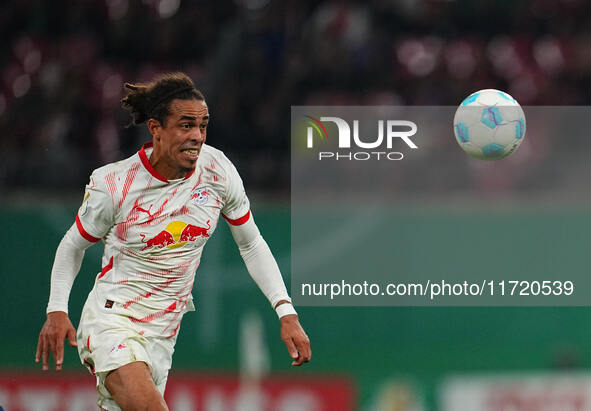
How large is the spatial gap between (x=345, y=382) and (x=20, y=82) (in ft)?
13.4

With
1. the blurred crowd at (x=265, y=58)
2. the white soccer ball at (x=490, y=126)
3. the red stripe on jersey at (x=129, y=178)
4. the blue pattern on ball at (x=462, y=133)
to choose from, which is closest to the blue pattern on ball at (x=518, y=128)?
the white soccer ball at (x=490, y=126)

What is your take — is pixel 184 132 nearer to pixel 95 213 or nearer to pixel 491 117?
pixel 95 213

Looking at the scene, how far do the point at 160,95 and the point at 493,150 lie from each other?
2.75m

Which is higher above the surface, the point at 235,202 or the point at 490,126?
the point at 490,126

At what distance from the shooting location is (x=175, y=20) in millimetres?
9625

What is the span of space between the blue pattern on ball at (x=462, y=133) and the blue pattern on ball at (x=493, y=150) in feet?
0.45

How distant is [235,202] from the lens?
459 cm

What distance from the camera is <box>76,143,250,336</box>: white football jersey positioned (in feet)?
14.3

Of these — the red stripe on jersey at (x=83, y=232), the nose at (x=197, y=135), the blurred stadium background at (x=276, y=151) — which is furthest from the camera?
the blurred stadium background at (x=276, y=151)

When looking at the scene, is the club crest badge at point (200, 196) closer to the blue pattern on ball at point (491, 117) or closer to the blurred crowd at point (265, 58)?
the blue pattern on ball at point (491, 117)

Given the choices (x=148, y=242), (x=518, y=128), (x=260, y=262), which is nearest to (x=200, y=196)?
(x=148, y=242)

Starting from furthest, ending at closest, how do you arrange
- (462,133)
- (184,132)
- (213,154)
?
(462,133) → (213,154) → (184,132)

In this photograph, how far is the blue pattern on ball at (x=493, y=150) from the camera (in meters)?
6.43

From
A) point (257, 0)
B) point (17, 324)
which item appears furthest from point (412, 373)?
point (257, 0)
